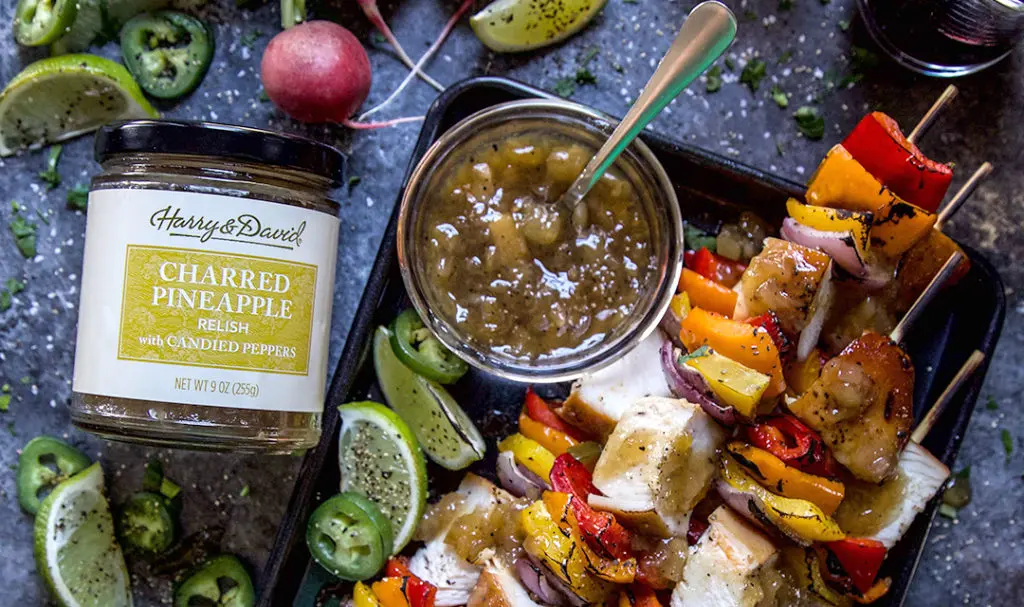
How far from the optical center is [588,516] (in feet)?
6.59

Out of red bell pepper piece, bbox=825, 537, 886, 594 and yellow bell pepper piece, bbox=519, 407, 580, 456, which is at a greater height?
yellow bell pepper piece, bbox=519, 407, 580, 456

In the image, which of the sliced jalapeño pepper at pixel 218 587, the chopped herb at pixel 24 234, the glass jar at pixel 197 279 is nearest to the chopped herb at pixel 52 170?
the chopped herb at pixel 24 234

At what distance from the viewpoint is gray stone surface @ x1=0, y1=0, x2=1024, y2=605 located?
2.45 metres

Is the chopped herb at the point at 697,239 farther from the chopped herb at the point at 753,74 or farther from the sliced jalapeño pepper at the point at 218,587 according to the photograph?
the sliced jalapeño pepper at the point at 218,587

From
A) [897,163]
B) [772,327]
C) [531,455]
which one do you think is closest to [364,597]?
[531,455]

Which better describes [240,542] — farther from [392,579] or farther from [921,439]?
[921,439]

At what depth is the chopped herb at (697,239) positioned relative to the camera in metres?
2.42

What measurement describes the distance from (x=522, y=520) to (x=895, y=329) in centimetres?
107

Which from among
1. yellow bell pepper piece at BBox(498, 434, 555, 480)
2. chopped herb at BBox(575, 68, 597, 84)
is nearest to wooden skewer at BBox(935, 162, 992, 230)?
chopped herb at BBox(575, 68, 597, 84)

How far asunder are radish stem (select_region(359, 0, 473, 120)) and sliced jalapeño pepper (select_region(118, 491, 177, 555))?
Result: 1.24 m

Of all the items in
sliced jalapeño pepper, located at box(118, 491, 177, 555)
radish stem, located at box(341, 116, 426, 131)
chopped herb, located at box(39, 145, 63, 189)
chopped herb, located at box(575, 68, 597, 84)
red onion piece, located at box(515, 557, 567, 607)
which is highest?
chopped herb, located at box(575, 68, 597, 84)

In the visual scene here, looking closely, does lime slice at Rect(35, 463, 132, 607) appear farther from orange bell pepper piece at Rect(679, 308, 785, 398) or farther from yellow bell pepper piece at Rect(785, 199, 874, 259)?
yellow bell pepper piece at Rect(785, 199, 874, 259)

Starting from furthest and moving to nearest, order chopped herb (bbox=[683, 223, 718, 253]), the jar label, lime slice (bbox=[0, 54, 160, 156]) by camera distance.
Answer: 1. chopped herb (bbox=[683, 223, 718, 253])
2. lime slice (bbox=[0, 54, 160, 156])
3. the jar label

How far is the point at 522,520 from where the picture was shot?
212cm
